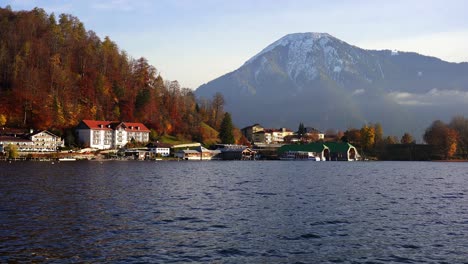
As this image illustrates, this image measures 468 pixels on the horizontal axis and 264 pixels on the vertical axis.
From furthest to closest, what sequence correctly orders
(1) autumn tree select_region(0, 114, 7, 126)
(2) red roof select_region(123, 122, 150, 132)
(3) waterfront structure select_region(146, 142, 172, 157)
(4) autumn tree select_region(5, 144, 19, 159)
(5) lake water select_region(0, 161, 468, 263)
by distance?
(2) red roof select_region(123, 122, 150, 132), (3) waterfront structure select_region(146, 142, 172, 157), (1) autumn tree select_region(0, 114, 7, 126), (4) autumn tree select_region(5, 144, 19, 159), (5) lake water select_region(0, 161, 468, 263)

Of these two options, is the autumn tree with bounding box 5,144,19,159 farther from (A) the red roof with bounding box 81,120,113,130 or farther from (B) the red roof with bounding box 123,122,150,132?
(B) the red roof with bounding box 123,122,150,132

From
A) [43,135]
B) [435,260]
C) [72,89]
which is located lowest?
[435,260]

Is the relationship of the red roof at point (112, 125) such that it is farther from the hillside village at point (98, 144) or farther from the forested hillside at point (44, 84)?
the forested hillside at point (44, 84)

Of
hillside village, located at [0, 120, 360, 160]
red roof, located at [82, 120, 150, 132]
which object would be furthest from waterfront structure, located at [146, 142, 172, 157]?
red roof, located at [82, 120, 150, 132]

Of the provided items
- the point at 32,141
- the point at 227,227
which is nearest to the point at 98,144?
the point at 32,141

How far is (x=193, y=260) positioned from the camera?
977 inches

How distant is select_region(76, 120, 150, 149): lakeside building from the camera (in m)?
172

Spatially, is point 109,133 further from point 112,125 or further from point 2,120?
point 2,120

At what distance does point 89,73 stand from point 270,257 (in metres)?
186

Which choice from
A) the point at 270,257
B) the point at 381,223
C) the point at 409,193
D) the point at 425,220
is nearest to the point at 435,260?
the point at 270,257

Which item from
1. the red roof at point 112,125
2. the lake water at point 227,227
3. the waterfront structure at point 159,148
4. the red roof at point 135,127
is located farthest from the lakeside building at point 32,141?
the lake water at point 227,227

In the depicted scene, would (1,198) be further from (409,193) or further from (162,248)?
(409,193)

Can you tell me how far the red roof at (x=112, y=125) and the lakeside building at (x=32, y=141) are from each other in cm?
1500

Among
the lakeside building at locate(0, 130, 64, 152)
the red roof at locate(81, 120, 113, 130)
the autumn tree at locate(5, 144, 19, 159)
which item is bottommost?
the autumn tree at locate(5, 144, 19, 159)
